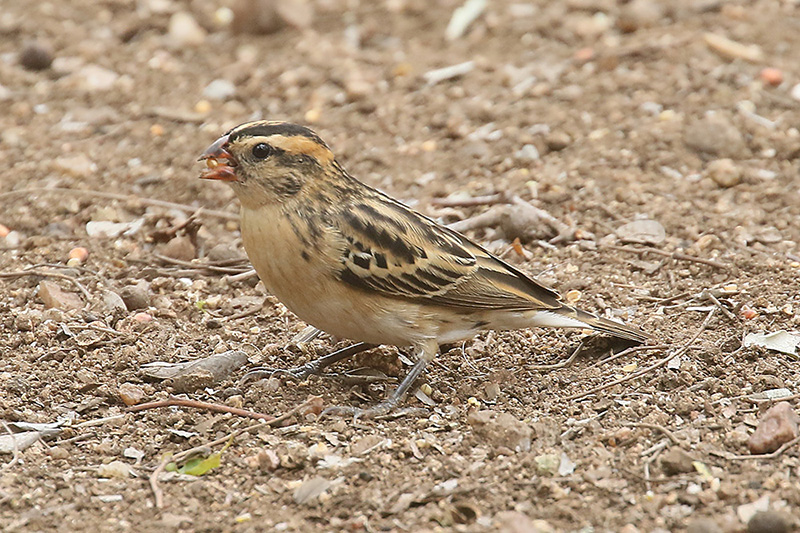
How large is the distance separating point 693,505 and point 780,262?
2.98 m

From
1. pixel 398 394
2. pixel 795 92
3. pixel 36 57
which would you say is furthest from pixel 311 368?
pixel 36 57

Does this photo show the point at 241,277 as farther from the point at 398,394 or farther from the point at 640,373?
the point at 640,373

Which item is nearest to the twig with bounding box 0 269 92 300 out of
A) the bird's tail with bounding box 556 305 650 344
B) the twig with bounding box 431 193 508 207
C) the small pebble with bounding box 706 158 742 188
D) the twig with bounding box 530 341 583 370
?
the twig with bounding box 431 193 508 207

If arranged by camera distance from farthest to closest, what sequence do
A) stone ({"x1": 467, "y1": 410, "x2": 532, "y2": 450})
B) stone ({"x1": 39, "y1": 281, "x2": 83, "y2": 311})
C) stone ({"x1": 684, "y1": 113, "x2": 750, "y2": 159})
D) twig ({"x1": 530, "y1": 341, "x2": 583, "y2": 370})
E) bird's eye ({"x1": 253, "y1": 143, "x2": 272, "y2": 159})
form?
1. stone ({"x1": 684, "y1": 113, "x2": 750, "y2": 159})
2. stone ({"x1": 39, "y1": 281, "x2": 83, "y2": 311})
3. twig ({"x1": 530, "y1": 341, "x2": 583, "y2": 370})
4. bird's eye ({"x1": 253, "y1": 143, "x2": 272, "y2": 159})
5. stone ({"x1": 467, "y1": 410, "x2": 532, "y2": 450})

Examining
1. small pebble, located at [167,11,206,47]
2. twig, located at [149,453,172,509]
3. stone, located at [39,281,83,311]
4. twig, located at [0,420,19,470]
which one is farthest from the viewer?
small pebble, located at [167,11,206,47]

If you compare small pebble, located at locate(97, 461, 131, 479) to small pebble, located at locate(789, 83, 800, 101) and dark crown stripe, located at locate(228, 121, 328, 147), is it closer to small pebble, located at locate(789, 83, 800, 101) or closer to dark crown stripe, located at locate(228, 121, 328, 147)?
dark crown stripe, located at locate(228, 121, 328, 147)

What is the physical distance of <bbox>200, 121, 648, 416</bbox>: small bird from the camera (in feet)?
19.7

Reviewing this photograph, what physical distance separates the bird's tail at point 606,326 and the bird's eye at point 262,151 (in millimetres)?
1850

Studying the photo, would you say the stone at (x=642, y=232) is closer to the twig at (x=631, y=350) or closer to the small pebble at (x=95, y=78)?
the twig at (x=631, y=350)

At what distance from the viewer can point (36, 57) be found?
11008mm

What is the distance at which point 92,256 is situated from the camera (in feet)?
25.4

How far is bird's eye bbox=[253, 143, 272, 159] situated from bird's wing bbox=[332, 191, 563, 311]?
0.50 meters

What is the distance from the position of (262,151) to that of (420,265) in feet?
3.50

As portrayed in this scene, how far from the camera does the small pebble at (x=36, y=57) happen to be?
11.0 m
